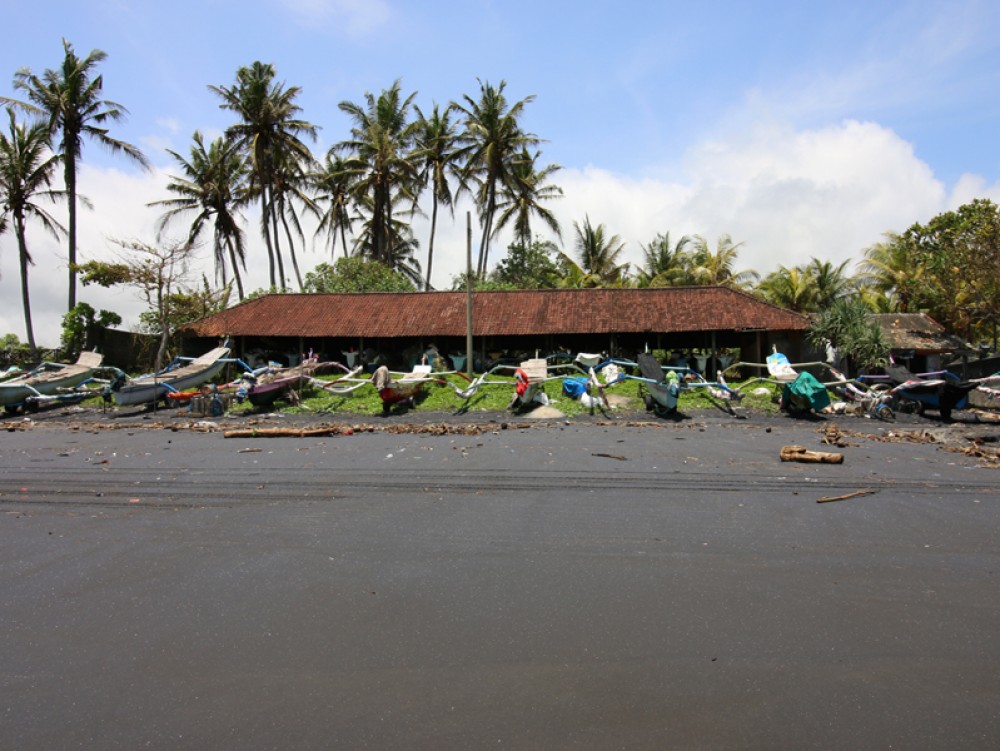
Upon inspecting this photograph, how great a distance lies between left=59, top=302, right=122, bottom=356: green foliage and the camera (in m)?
25.6

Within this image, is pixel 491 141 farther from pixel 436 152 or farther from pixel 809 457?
pixel 809 457

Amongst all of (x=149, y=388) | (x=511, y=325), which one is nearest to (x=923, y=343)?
(x=511, y=325)

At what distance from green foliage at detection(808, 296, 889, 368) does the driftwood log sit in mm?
12305

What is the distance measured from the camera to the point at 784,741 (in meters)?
2.72

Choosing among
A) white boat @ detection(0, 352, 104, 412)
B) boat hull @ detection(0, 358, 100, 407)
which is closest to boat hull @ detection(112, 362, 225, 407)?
white boat @ detection(0, 352, 104, 412)

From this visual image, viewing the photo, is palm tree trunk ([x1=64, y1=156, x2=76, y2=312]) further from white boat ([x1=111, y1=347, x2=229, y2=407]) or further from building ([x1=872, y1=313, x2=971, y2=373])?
building ([x1=872, y1=313, x2=971, y2=373])

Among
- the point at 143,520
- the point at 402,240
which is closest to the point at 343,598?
the point at 143,520

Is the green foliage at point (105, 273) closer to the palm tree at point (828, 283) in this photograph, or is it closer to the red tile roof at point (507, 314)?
the red tile roof at point (507, 314)

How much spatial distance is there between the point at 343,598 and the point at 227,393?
582 inches

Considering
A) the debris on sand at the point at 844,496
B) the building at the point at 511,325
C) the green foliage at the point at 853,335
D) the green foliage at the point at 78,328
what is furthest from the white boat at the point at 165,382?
the green foliage at the point at 853,335

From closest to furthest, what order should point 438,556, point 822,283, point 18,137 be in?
point 438,556 → point 18,137 → point 822,283

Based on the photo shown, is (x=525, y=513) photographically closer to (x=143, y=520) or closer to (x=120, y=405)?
(x=143, y=520)

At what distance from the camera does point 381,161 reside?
107 feet

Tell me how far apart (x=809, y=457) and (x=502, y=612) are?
6612mm
